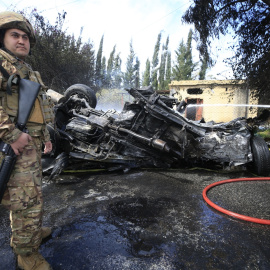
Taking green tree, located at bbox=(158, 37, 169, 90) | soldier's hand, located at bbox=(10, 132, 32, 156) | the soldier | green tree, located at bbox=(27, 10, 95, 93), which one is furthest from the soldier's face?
green tree, located at bbox=(158, 37, 169, 90)

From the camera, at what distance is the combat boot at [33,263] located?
62.2 inches

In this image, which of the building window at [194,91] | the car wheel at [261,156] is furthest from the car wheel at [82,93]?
the building window at [194,91]

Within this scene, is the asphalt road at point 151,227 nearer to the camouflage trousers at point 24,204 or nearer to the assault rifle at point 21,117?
the camouflage trousers at point 24,204

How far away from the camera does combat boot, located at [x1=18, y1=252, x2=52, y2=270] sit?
158cm

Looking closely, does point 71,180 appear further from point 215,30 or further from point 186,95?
point 186,95

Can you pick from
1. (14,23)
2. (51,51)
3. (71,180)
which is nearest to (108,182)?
(71,180)

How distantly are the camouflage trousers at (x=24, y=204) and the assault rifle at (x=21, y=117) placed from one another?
2.6 inches

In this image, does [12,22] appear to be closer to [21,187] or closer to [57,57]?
[21,187]

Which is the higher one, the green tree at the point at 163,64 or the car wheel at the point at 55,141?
the green tree at the point at 163,64

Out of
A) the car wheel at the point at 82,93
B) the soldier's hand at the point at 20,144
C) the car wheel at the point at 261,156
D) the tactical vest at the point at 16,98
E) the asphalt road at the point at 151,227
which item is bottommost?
the asphalt road at the point at 151,227

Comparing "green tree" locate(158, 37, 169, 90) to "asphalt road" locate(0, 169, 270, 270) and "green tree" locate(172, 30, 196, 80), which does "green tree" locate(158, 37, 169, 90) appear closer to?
"green tree" locate(172, 30, 196, 80)

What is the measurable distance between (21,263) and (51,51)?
1414 centimetres

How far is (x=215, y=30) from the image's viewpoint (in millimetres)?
7477

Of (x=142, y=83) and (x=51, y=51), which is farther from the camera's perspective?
(x=142, y=83)
